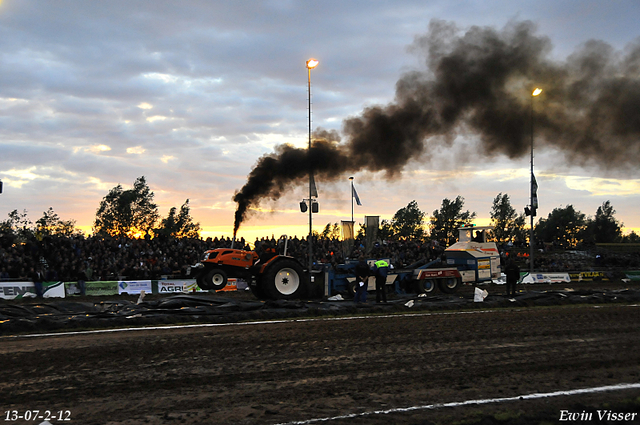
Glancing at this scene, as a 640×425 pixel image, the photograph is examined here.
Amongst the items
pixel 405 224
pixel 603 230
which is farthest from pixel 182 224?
pixel 603 230

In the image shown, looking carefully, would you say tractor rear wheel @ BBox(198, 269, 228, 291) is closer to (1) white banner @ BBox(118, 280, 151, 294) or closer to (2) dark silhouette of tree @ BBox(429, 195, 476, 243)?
(1) white banner @ BBox(118, 280, 151, 294)

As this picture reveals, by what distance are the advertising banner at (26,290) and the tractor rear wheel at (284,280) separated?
1141 cm

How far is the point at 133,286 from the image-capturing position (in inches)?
886

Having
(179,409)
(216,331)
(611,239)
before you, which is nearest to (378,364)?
(179,409)

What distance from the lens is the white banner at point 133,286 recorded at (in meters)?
22.1

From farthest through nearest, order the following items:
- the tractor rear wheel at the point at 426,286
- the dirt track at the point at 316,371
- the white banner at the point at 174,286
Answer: the white banner at the point at 174,286 → the tractor rear wheel at the point at 426,286 → the dirt track at the point at 316,371

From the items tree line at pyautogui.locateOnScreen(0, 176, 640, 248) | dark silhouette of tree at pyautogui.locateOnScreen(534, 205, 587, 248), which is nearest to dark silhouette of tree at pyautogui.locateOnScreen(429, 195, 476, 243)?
tree line at pyautogui.locateOnScreen(0, 176, 640, 248)

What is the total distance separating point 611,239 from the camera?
10050 centimetres

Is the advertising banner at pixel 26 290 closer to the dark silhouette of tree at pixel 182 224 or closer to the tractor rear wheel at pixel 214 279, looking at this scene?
the tractor rear wheel at pixel 214 279

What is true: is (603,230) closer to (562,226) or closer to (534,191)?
(562,226)

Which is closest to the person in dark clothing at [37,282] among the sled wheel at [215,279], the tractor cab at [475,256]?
the sled wheel at [215,279]

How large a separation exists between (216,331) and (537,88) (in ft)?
76.8

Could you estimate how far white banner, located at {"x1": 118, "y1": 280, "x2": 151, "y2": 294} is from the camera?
870 inches

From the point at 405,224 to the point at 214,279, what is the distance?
60121 millimetres
